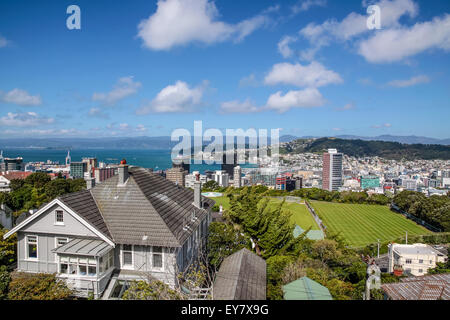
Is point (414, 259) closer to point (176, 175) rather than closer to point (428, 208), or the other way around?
point (428, 208)

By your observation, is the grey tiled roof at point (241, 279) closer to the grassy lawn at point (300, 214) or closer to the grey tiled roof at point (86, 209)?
the grey tiled roof at point (86, 209)

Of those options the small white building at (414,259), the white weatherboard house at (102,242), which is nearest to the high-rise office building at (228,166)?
the small white building at (414,259)

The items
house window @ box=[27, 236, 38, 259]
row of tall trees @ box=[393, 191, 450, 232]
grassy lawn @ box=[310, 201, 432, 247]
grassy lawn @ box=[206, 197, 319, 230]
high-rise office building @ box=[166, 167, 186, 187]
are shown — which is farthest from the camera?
high-rise office building @ box=[166, 167, 186, 187]

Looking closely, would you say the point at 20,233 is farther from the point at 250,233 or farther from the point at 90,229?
the point at 250,233

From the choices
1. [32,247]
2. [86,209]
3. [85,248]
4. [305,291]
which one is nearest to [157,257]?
[85,248]

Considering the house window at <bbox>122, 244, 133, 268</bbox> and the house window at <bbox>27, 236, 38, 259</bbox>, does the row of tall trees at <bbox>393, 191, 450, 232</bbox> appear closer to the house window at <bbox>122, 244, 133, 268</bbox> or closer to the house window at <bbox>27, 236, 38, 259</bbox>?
the house window at <bbox>122, 244, 133, 268</bbox>

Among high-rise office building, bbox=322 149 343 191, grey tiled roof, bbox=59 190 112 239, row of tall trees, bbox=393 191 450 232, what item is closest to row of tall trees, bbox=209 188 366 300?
grey tiled roof, bbox=59 190 112 239
